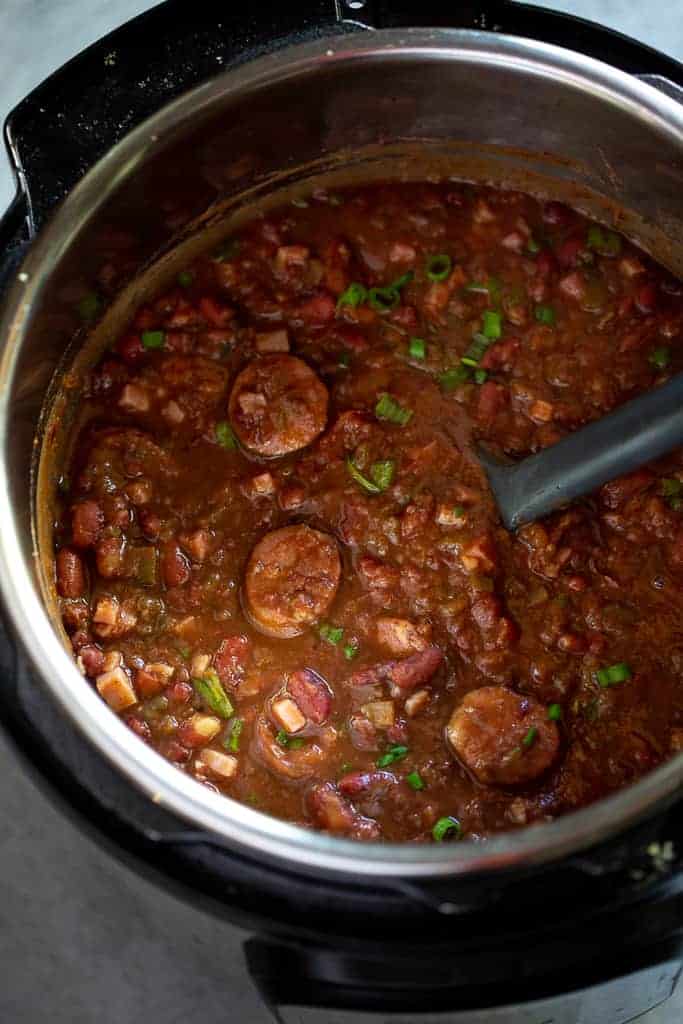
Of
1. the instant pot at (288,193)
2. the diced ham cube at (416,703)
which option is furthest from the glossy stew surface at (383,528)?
the instant pot at (288,193)

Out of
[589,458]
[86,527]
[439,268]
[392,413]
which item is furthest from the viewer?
[439,268]

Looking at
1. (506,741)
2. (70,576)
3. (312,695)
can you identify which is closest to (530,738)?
(506,741)

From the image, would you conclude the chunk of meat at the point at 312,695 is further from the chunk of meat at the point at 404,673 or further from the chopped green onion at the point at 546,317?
the chopped green onion at the point at 546,317

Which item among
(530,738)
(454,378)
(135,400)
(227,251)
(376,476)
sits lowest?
(530,738)

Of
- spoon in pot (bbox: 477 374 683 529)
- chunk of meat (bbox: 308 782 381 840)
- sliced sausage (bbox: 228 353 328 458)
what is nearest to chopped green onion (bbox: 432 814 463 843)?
chunk of meat (bbox: 308 782 381 840)

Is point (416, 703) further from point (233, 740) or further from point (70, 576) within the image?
point (70, 576)

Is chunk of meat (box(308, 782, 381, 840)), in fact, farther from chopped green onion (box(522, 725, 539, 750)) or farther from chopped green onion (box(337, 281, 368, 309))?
chopped green onion (box(337, 281, 368, 309))
